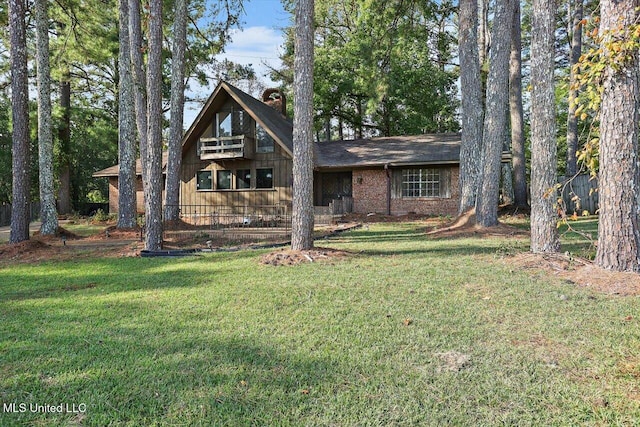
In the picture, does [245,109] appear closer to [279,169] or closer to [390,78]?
[279,169]

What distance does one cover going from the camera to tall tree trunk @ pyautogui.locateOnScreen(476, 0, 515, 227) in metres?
9.18

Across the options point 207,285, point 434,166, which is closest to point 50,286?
point 207,285

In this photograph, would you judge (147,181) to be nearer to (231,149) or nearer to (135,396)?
(135,396)

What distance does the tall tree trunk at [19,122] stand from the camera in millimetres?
9656

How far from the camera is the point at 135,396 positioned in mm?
2570

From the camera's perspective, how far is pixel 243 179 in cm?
1958

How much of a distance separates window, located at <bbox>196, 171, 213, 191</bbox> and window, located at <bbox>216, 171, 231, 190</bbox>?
1.36ft

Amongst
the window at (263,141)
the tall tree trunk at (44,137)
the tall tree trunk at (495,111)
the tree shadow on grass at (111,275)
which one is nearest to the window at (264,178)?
the window at (263,141)

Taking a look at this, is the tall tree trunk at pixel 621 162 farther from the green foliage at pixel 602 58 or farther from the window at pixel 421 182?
the window at pixel 421 182

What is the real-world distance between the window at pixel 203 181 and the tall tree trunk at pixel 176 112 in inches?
216

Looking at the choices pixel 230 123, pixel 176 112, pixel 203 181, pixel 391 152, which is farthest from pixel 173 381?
pixel 203 181

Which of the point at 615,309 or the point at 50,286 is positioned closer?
the point at 615,309

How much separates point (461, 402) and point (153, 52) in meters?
8.98

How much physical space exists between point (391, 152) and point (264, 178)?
629 cm
